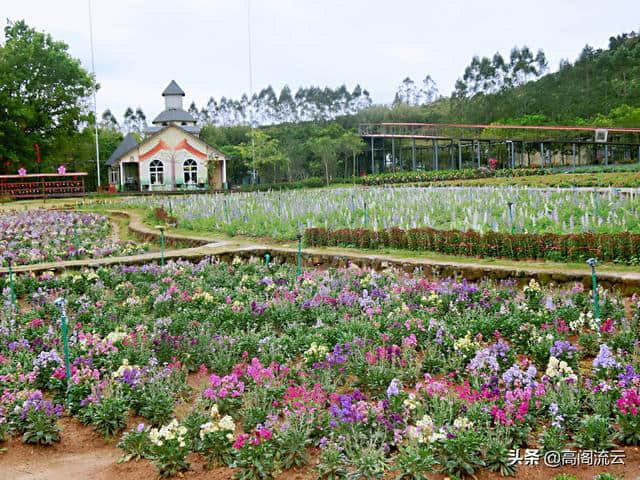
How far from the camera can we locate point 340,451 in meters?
3.70

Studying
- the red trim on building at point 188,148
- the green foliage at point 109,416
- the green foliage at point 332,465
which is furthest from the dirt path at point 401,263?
the red trim on building at point 188,148

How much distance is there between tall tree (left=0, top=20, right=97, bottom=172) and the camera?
3897 centimetres

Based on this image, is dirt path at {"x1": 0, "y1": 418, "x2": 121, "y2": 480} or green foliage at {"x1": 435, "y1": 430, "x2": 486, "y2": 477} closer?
green foliage at {"x1": 435, "y1": 430, "x2": 486, "y2": 477}

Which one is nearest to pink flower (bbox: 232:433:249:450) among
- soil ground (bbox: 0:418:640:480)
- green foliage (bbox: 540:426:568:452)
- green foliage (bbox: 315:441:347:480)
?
soil ground (bbox: 0:418:640:480)

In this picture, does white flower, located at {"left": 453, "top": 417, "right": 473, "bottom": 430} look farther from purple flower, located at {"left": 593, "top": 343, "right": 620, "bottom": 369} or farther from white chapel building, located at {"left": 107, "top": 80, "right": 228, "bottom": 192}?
white chapel building, located at {"left": 107, "top": 80, "right": 228, "bottom": 192}

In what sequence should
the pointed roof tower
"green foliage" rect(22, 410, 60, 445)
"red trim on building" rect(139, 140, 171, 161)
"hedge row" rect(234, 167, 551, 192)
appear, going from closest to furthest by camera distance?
"green foliage" rect(22, 410, 60, 445), "hedge row" rect(234, 167, 551, 192), "red trim on building" rect(139, 140, 171, 161), the pointed roof tower

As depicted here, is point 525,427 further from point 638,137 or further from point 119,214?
point 638,137

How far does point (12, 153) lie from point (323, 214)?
29.7 m

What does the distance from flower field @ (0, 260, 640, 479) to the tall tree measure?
35299mm

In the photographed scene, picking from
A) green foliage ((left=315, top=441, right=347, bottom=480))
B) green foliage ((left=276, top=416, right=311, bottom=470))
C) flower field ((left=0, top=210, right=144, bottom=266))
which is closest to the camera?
green foliage ((left=315, top=441, right=347, bottom=480))

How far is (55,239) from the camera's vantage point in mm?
14547

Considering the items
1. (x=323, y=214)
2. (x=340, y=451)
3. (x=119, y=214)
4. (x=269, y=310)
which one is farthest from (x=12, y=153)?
(x=340, y=451)

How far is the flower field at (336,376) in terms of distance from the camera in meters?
3.76

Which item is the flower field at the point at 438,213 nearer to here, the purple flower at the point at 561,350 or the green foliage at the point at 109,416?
the purple flower at the point at 561,350
